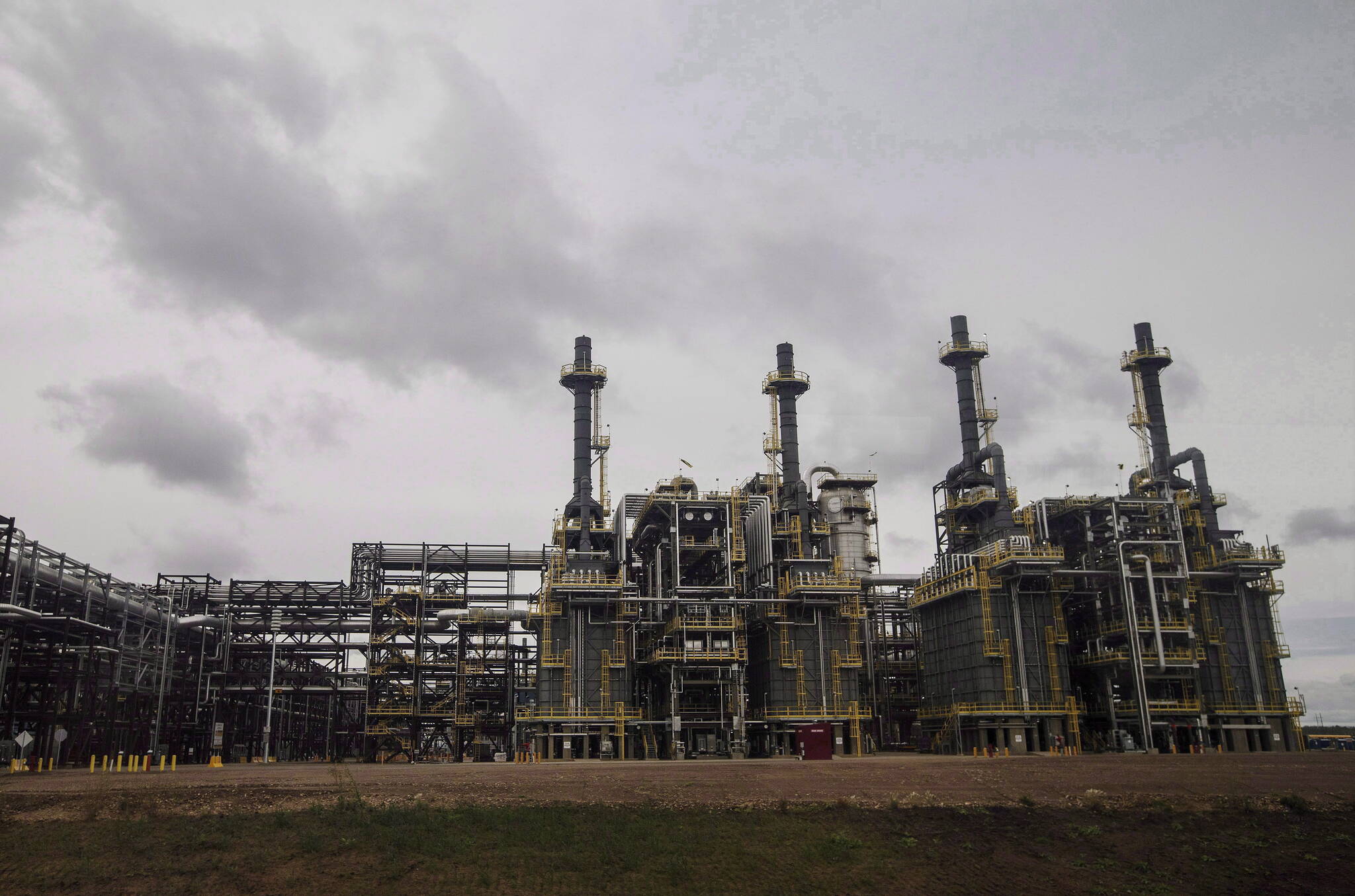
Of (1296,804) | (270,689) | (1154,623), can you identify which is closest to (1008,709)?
(1154,623)

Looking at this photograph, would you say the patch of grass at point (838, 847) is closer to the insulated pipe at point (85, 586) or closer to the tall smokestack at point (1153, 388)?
the insulated pipe at point (85, 586)

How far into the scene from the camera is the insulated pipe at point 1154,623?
248 feet

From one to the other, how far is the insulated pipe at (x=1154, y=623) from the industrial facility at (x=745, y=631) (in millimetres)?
203

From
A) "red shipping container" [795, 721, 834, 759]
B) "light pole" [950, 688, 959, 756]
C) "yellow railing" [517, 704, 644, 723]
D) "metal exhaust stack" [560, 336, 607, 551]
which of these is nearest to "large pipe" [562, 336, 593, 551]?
"metal exhaust stack" [560, 336, 607, 551]

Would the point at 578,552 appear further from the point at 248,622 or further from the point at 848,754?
the point at 248,622

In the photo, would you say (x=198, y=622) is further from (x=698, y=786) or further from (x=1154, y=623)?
(x=1154, y=623)

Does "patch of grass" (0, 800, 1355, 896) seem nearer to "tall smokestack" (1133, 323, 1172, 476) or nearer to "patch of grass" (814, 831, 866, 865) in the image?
"patch of grass" (814, 831, 866, 865)

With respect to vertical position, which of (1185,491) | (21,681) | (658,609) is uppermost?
(1185,491)

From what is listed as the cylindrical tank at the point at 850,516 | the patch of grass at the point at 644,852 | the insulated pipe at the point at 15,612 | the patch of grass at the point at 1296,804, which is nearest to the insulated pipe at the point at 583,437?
the cylindrical tank at the point at 850,516

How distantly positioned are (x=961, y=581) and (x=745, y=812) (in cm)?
4919

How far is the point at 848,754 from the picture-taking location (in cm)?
7775

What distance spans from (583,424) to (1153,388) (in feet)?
170

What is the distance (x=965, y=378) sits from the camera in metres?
91.5

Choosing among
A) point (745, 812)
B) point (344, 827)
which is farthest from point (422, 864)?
point (745, 812)
